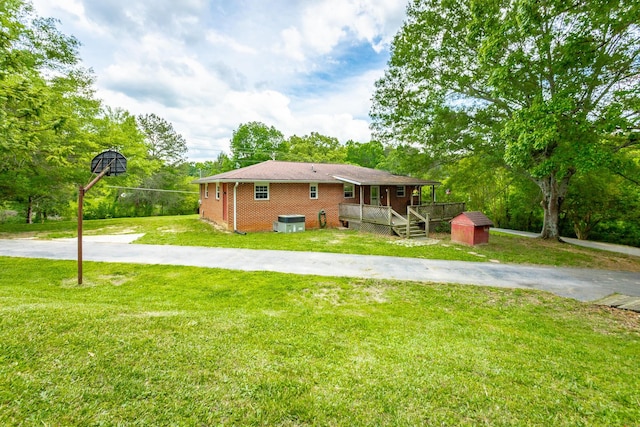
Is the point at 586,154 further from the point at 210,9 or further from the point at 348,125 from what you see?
the point at 348,125

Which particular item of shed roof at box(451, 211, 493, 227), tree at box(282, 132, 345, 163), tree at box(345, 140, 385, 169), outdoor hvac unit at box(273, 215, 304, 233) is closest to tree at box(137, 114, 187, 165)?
tree at box(282, 132, 345, 163)

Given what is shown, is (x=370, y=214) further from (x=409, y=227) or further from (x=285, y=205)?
(x=285, y=205)

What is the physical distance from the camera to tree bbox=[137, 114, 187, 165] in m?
35.3

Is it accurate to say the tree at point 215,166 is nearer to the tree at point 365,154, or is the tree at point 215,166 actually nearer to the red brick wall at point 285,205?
the tree at point 365,154

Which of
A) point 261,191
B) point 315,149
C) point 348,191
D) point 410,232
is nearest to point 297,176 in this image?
point 261,191

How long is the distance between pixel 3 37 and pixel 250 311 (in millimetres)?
9578

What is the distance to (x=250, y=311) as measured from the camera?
516cm

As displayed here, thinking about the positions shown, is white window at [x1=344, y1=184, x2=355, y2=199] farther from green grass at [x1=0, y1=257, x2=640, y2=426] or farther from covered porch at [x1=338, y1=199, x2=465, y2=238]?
green grass at [x1=0, y1=257, x2=640, y2=426]

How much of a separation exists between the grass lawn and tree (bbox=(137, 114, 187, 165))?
21179mm

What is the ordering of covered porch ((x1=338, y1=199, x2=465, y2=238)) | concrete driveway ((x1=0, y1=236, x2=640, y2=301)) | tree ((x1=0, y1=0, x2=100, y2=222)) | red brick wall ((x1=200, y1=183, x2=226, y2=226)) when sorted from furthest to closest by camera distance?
red brick wall ((x1=200, y1=183, x2=226, y2=226)) → covered porch ((x1=338, y1=199, x2=465, y2=238)) → tree ((x1=0, y1=0, x2=100, y2=222)) → concrete driveway ((x1=0, y1=236, x2=640, y2=301))

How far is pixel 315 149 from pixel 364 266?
3662cm

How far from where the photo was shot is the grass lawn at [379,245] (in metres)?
10.8

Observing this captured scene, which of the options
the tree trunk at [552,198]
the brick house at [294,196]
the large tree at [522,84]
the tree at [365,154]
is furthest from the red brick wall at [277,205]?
the tree at [365,154]

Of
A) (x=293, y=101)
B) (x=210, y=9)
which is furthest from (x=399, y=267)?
(x=293, y=101)
